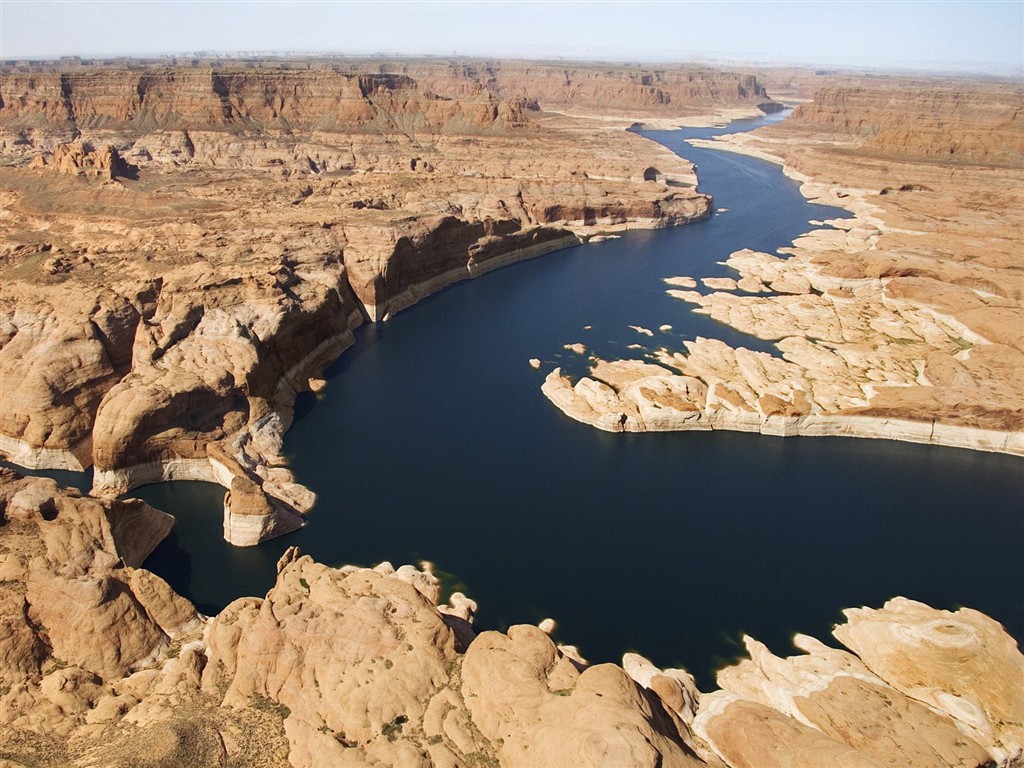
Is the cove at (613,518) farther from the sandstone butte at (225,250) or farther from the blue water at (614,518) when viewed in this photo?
the sandstone butte at (225,250)

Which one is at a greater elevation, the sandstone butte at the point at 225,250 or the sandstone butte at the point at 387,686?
the sandstone butte at the point at 225,250

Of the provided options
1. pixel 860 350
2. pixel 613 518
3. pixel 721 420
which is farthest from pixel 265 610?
pixel 860 350

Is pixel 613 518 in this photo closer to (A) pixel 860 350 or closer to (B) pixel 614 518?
(B) pixel 614 518

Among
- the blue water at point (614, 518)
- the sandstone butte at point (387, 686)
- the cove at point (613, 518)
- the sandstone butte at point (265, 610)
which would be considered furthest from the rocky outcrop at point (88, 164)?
the sandstone butte at point (387, 686)

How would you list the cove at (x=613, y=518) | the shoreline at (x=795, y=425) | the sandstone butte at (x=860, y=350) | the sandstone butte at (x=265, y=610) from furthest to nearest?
1. the sandstone butte at (x=860, y=350)
2. the shoreline at (x=795, y=425)
3. the cove at (x=613, y=518)
4. the sandstone butte at (x=265, y=610)

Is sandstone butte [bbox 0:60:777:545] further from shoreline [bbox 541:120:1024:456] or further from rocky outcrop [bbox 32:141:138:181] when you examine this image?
shoreline [bbox 541:120:1024:456]

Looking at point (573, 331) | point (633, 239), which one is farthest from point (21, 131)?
point (573, 331)
